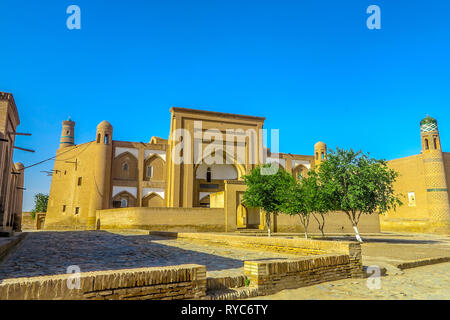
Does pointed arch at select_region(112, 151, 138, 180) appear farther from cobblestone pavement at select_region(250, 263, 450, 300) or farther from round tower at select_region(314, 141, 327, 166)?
cobblestone pavement at select_region(250, 263, 450, 300)

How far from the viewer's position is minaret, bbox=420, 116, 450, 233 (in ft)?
119

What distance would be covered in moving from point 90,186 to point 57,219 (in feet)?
19.7

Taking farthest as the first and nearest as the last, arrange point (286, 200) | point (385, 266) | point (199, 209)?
point (199, 209) < point (286, 200) < point (385, 266)

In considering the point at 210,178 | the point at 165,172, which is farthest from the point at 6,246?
the point at 210,178

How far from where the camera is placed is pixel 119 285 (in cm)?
381

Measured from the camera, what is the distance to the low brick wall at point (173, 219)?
26.6 metres

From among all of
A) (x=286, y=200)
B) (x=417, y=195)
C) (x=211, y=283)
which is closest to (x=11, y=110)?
(x=286, y=200)

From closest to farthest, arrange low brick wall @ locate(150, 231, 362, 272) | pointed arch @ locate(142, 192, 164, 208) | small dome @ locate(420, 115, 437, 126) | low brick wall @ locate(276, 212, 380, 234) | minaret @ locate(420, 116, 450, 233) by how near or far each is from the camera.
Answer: low brick wall @ locate(150, 231, 362, 272), low brick wall @ locate(276, 212, 380, 234), pointed arch @ locate(142, 192, 164, 208), minaret @ locate(420, 116, 450, 233), small dome @ locate(420, 115, 437, 126)

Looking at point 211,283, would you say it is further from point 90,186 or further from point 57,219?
point 57,219

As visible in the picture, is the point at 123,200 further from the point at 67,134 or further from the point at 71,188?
the point at 67,134

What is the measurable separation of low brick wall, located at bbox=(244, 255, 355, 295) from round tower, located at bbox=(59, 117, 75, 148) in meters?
42.9

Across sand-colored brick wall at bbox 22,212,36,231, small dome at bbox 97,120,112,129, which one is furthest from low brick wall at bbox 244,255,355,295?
sand-colored brick wall at bbox 22,212,36,231

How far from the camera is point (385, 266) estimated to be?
26.2 ft
